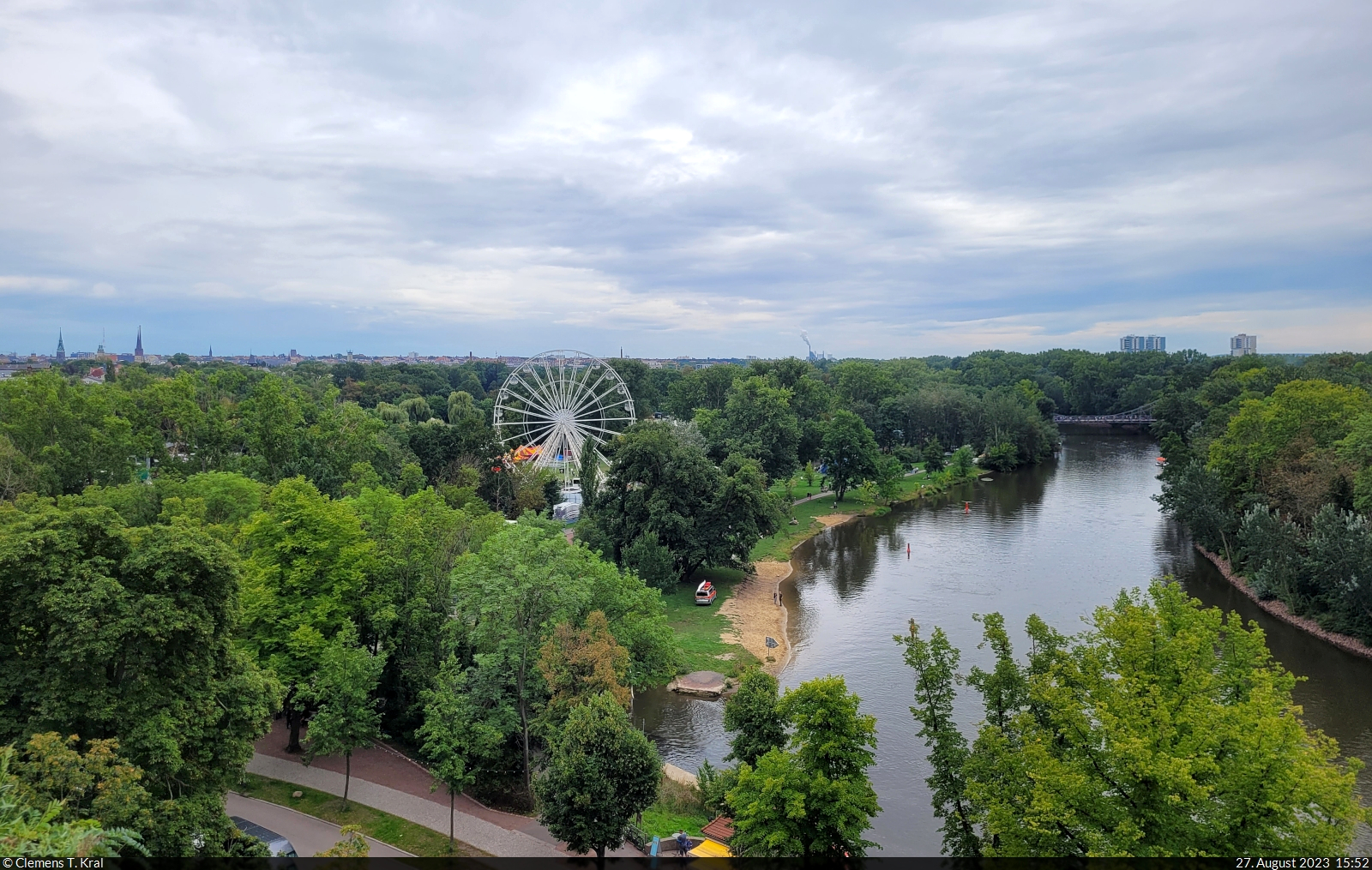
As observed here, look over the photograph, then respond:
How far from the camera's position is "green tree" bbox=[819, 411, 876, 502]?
2534 inches

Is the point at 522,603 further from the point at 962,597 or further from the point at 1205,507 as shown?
the point at 1205,507

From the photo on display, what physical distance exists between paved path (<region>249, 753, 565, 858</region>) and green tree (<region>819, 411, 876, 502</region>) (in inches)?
1904

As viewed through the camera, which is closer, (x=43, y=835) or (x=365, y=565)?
(x=43, y=835)

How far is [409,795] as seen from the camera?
68.3 feet

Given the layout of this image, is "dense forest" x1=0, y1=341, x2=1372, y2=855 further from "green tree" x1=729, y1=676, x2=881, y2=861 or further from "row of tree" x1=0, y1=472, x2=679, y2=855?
"green tree" x1=729, y1=676, x2=881, y2=861

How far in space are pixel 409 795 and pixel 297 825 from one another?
109 inches

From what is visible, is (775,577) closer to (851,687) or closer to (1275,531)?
(851,687)

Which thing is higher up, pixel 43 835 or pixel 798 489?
pixel 43 835

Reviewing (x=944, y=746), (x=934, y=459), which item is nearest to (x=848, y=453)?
(x=934, y=459)

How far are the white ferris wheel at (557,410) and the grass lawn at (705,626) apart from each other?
1787 centimetres

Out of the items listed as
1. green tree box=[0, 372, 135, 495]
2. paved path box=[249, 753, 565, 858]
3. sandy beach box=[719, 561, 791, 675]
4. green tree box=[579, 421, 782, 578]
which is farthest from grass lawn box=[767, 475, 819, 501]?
paved path box=[249, 753, 565, 858]

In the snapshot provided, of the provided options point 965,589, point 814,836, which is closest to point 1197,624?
point 814,836

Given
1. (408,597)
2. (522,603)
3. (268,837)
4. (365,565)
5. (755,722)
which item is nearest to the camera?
(268,837)

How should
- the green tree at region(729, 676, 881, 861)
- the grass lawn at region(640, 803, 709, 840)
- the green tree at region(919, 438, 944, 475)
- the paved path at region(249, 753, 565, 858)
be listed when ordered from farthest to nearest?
the green tree at region(919, 438, 944, 475) < the grass lawn at region(640, 803, 709, 840) < the paved path at region(249, 753, 565, 858) < the green tree at region(729, 676, 881, 861)
